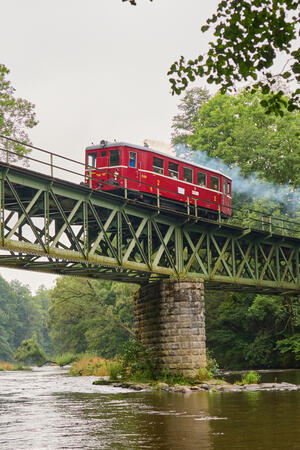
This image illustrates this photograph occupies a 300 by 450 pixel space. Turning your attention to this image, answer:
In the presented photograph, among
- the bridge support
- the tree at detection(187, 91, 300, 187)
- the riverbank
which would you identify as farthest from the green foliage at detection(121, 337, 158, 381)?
the tree at detection(187, 91, 300, 187)

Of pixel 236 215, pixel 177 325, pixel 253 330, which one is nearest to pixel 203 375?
pixel 177 325

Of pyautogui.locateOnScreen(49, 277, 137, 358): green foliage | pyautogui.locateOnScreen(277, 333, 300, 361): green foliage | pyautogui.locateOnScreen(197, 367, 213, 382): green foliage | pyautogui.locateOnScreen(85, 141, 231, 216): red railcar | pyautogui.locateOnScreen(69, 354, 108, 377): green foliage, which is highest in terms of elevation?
pyautogui.locateOnScreen(85, 141, 231, 216): red railcar

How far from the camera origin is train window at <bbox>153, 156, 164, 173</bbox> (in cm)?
3244

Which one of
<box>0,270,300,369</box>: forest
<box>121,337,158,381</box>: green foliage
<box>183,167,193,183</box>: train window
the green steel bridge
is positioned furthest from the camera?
<box>0,270,300,369</box>: forest

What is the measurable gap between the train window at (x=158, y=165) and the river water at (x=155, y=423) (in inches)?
538

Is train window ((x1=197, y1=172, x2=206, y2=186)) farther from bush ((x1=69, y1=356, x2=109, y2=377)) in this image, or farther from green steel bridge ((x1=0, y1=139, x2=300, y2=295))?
bush ((x1=69, y1=356, x2=109, y2=377))

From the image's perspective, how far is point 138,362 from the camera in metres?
30.3

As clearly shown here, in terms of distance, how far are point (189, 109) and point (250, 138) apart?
2138cm

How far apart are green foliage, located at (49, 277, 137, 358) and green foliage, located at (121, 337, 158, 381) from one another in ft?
91.5

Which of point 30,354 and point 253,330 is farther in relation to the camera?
point 30,354

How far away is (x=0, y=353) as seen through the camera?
129500mm

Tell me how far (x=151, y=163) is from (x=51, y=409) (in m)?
16.5

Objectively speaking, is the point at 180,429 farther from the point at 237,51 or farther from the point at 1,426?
the point at 237,51

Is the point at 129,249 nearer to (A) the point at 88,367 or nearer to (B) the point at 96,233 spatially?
(B) the point at 96,233
